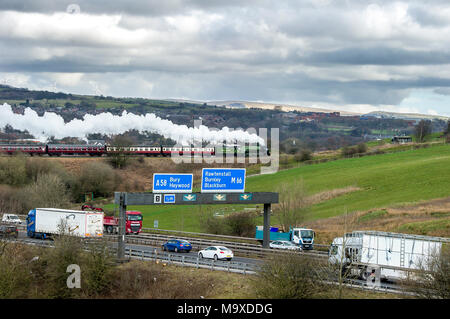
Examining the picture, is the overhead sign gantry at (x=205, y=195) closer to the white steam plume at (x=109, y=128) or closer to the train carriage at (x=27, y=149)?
the train carriage at (x=27, y=149)

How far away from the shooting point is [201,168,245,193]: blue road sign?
158 feet

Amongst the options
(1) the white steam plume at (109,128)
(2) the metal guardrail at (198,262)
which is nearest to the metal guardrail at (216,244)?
(2) the metal guardrail at (198,262)

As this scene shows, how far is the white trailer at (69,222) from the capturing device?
55.1 metres

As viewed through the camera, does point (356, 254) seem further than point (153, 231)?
No

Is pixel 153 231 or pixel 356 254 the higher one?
pixel 356 254

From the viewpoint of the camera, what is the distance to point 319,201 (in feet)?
275

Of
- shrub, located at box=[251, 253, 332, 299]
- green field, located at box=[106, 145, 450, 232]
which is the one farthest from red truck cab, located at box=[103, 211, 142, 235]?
shrub, located at box=[251, 253, 332, 299]

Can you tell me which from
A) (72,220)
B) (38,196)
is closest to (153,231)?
(72,220)

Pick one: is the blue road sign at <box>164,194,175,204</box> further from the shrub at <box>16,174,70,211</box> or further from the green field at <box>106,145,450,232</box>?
the shrub at <box>16,174,70,211</box>

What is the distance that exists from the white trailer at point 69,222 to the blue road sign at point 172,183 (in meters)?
10.7

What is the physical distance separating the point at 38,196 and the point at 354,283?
5604cm

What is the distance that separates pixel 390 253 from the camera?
1496 inches

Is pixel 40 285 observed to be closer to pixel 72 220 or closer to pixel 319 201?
pixel 72 220

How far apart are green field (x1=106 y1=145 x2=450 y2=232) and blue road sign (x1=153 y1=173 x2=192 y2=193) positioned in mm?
22998
